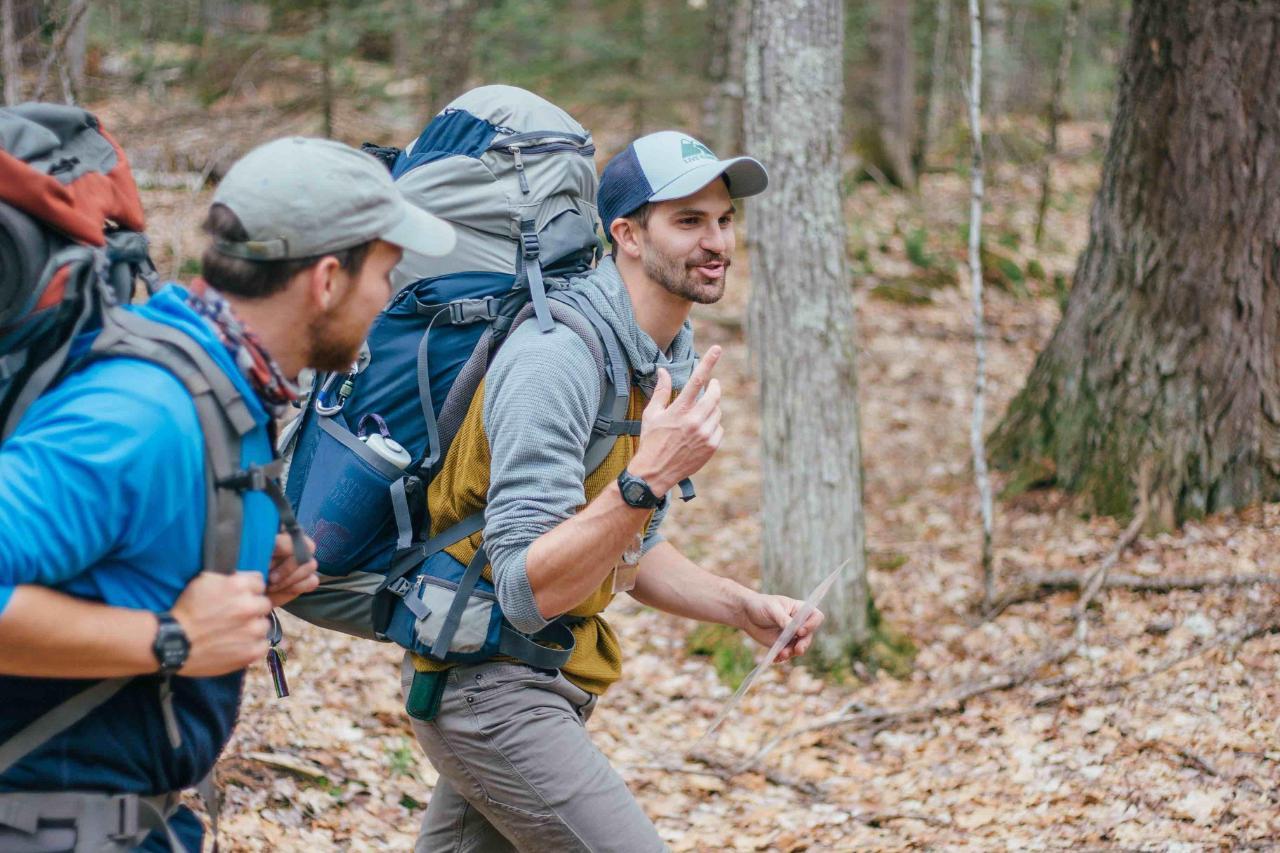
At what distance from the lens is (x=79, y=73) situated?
23.4ft

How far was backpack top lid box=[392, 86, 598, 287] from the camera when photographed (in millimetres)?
3072

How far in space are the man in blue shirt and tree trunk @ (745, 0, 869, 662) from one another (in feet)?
13.6

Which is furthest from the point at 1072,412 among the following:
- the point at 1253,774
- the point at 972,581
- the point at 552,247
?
the point at 552,247

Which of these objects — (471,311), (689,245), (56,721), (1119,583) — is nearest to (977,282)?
(1119,583)

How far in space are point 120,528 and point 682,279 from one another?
65.2 inches

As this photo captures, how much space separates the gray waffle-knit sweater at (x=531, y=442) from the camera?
269cm

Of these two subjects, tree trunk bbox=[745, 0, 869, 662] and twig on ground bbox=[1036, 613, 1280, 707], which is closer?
twig on ground bbox=[1036, 613, 1280, 707]

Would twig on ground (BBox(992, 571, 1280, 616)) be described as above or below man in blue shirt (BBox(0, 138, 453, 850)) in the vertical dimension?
below

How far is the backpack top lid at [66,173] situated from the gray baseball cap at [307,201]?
21cm

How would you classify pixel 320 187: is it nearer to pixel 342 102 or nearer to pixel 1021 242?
pixel 342 102

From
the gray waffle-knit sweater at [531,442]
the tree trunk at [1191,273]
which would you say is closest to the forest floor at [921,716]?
the tree trunk at [1191,273]

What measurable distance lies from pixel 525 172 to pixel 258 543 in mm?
1410

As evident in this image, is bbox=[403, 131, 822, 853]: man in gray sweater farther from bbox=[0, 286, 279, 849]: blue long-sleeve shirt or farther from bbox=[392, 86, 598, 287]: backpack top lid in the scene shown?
bbox=[0, 286, 279, 849]: blue long-sleeve shirt

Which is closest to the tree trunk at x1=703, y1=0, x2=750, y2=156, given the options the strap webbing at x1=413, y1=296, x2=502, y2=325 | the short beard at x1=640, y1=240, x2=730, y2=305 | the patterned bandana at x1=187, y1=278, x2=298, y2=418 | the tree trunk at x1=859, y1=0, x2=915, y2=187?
the tree trunk at x1=859, y1=0, x2=915, y2=187
